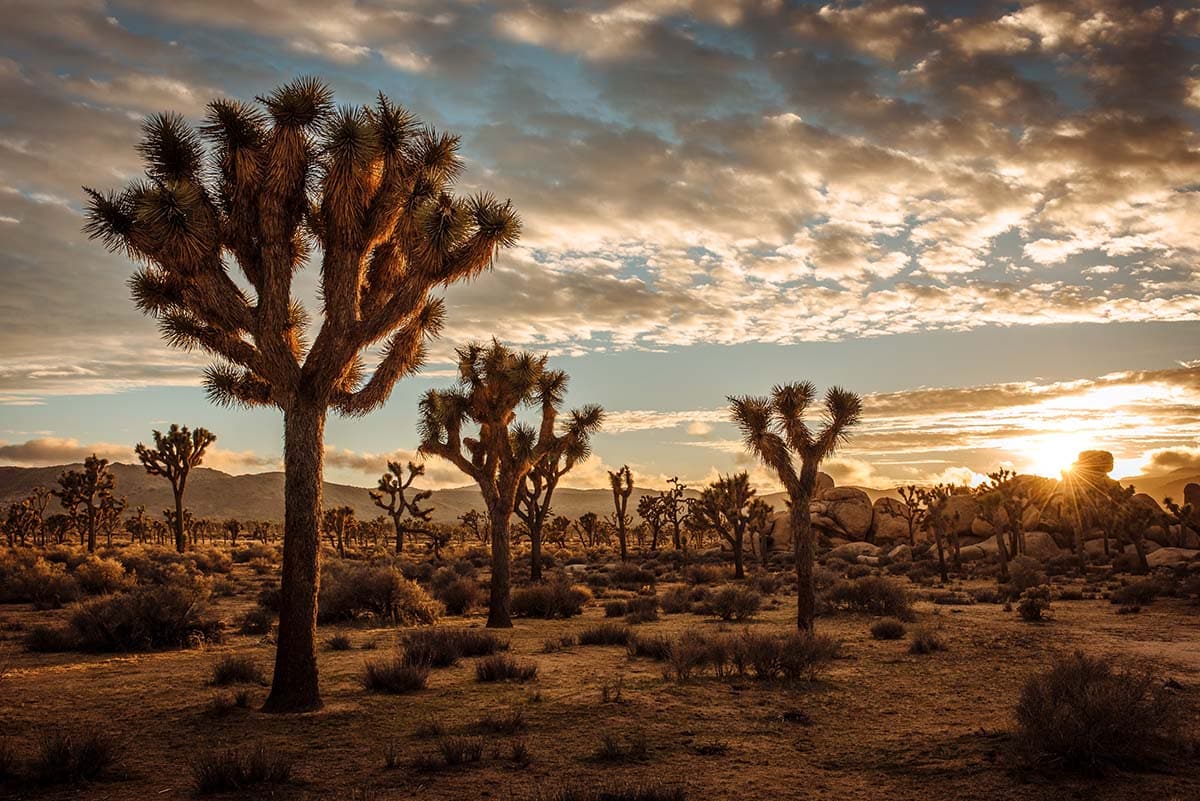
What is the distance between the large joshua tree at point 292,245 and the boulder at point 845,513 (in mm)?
55235

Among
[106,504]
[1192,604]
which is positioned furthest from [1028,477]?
[106,504]

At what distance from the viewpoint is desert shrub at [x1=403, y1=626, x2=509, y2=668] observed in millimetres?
12578

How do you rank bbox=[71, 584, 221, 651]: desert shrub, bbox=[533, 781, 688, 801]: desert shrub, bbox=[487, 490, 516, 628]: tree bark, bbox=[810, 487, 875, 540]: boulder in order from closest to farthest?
bbox=[533, 781, 688, 801]: desert shrub → bbox=[71, 584, 221, 651]: desert shrub → bbox=[487, 490, 516, 628]: tree bark → bbox=[810, 487, 875, 540]: boulder

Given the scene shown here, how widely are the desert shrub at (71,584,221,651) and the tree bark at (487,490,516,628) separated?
630 centimetres

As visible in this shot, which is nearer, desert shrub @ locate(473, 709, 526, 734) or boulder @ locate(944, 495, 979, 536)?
desert shrub @ locate(473, 709, 526, 734)

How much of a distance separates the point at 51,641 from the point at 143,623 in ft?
5.35

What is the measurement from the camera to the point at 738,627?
727 inches

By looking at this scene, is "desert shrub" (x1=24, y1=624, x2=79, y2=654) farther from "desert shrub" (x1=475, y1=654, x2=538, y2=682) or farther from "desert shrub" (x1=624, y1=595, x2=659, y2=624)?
"desert shrub" (x1=624, y1=595, x2=659, y2=624)

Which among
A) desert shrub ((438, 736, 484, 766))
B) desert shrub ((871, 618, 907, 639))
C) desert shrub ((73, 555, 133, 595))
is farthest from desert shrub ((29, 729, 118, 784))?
→ desert shrub ((73, 555, 133, 595))

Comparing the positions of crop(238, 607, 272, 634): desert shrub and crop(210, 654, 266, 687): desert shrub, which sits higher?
crop(210, 654, 266, 687): desert shrub

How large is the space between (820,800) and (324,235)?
31.0 feet

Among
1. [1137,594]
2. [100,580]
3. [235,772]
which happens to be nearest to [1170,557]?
[1137,594]

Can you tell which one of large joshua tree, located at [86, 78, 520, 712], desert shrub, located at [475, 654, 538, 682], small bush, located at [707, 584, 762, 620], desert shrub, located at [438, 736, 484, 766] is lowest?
small bush, located at [707, 584, 762, 620]

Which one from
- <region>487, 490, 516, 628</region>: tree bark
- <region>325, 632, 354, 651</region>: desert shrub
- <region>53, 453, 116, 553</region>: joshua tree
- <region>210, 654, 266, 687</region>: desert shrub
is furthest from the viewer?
<region>53, 453, 116, 553</region>: joshua tree
